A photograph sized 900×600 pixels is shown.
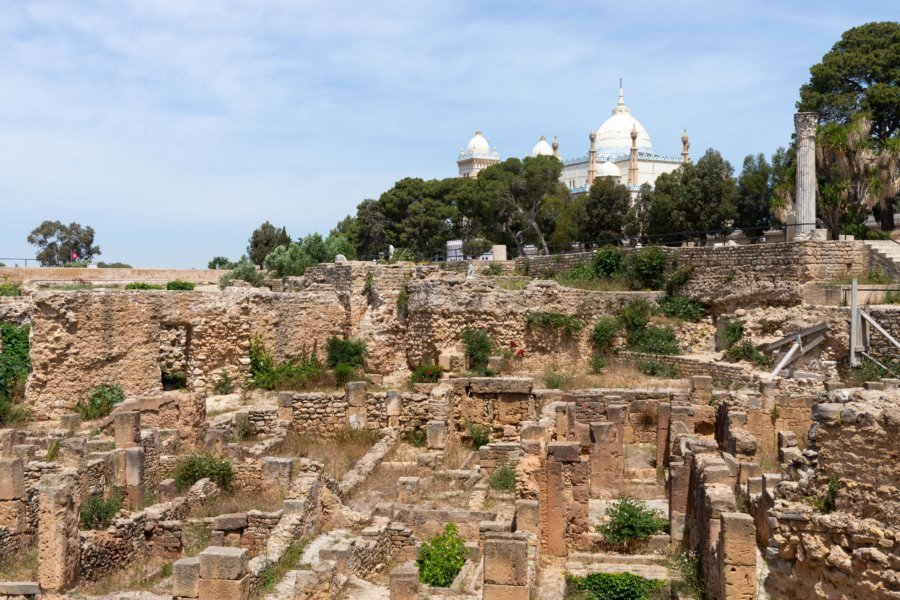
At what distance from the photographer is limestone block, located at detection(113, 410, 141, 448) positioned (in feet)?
44.1

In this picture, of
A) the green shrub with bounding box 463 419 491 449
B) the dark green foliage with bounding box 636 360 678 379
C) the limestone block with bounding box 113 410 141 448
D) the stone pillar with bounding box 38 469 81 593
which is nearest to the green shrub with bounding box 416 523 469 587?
the stone pillar with bounding box 38 469 81 593

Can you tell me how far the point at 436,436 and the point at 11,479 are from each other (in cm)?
719

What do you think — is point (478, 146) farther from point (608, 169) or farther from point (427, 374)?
point (427, 374)

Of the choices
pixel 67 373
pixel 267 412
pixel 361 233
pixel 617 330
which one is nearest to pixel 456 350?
pixel 617 330

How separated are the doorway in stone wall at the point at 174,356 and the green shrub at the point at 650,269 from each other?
1192cm

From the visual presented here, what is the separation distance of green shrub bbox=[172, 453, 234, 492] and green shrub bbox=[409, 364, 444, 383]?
7190 mm

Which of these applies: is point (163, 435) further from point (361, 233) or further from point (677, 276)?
point (361, 233)

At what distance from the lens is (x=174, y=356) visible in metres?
22.5

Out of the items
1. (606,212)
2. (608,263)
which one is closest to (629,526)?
(608,263)

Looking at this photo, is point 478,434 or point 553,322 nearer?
point 478,434

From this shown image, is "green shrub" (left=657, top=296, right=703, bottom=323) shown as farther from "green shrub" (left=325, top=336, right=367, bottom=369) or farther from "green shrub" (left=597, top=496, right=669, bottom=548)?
"green shrub" (left=597, top=496, right=669, bottom=548)

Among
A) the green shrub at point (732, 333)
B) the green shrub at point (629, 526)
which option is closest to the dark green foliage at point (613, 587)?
the green shrub at point (629, 526)

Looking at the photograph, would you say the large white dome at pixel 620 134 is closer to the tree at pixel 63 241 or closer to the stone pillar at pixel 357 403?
the tree at pixel 63 241

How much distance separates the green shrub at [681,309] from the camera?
24.0 metres
